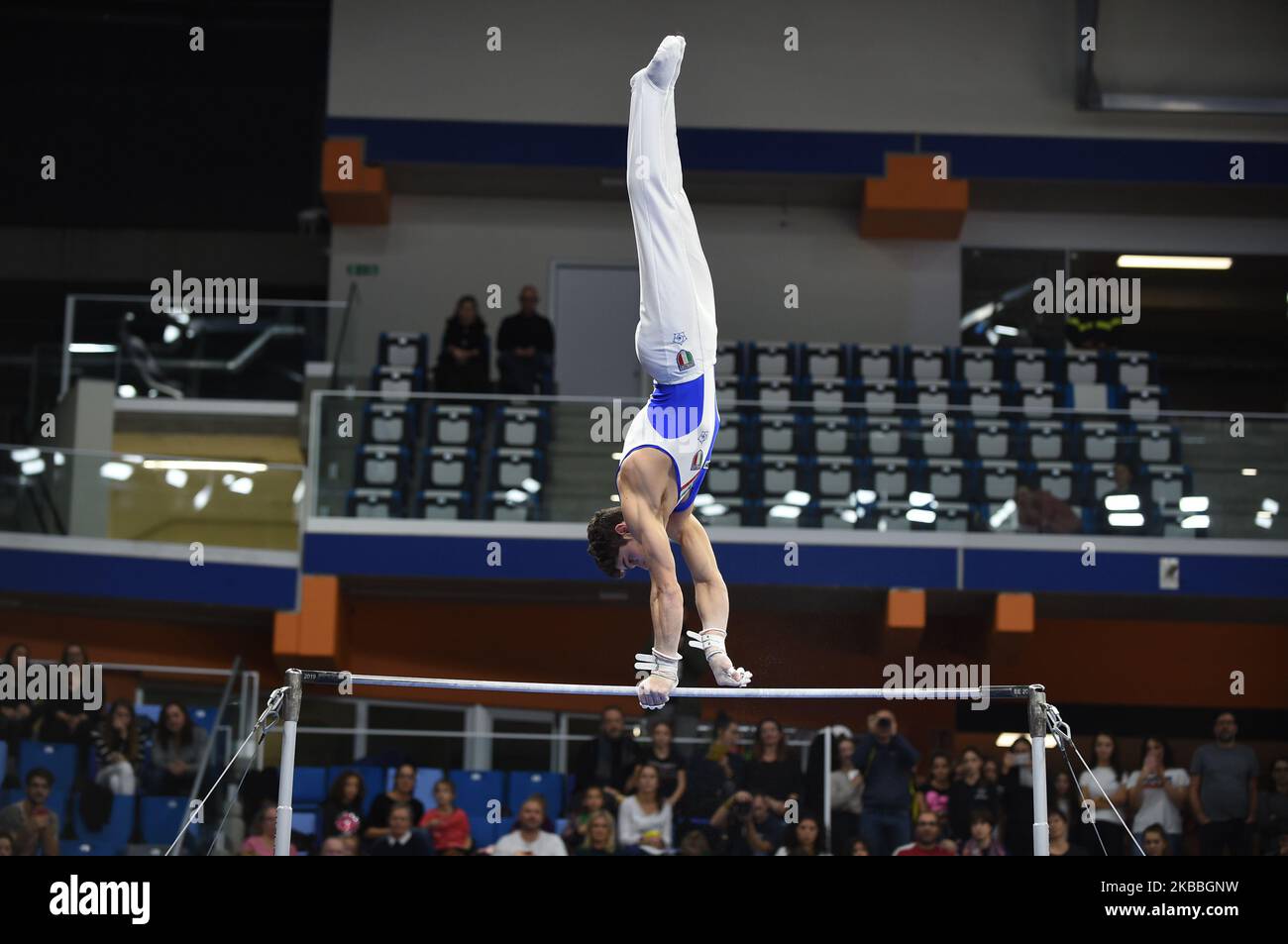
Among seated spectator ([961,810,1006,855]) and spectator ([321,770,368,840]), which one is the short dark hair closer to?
spectator ([321,770,368,840])

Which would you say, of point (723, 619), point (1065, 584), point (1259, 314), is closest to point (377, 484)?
point (1065, 584)

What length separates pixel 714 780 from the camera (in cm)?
931

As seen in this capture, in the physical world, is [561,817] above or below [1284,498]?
below

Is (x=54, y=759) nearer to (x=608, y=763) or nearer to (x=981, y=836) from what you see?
(x=608, y=763)

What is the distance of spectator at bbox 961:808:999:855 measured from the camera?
9094 mm

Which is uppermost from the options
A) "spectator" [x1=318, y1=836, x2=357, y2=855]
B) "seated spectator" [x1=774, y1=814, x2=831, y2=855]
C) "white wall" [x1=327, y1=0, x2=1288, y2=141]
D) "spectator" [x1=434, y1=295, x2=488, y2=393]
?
"white wall" [x1=327, y1=0, x2=1288, y2=141]

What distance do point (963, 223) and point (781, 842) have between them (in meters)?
8.03

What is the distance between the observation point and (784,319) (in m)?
15.7

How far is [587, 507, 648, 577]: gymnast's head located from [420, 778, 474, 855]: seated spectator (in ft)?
10.0

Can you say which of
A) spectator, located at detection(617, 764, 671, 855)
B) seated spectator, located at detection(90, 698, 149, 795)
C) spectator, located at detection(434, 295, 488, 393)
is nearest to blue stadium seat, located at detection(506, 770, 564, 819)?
spectator, located at detection(617, 764, 671, 855)

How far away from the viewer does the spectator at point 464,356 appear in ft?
42.1

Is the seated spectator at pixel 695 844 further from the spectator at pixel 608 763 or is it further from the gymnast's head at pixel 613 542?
the gymnast's head at pixel 613 542

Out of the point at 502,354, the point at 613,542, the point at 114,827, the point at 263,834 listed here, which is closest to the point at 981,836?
the point at 613,542

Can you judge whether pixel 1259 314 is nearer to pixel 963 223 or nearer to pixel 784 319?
pixel 963 223
